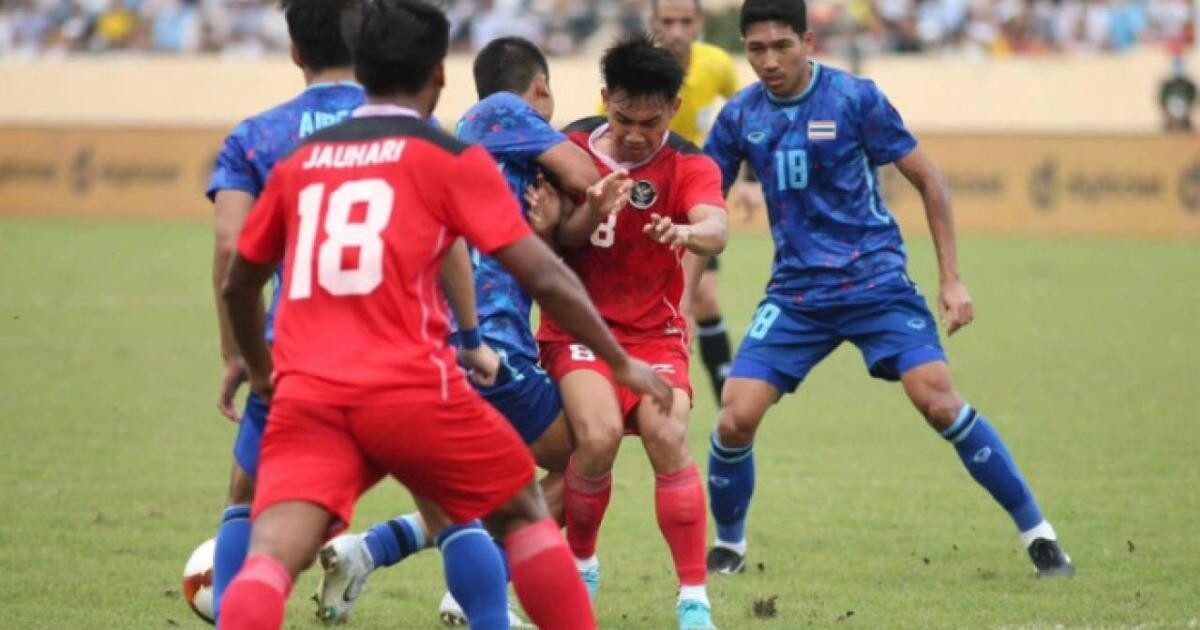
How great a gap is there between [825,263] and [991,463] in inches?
39.5

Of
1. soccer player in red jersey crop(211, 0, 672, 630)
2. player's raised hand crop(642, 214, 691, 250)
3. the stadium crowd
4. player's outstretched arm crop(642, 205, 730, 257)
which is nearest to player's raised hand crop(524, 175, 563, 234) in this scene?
player's outstretched arm crop(642, 205, 730, 257)

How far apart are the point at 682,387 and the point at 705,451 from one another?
4.48m

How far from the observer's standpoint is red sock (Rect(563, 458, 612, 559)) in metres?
7.01

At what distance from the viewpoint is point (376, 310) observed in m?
4.91

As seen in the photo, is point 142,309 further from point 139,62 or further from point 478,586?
point 139,62

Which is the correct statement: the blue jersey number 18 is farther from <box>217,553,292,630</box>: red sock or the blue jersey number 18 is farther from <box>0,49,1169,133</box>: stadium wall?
<box>0,49,1169,133</box>: stadium wall

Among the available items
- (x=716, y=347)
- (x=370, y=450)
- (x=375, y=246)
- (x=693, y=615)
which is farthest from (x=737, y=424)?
(x=716, y=347)

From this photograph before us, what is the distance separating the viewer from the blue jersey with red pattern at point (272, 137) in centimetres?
595

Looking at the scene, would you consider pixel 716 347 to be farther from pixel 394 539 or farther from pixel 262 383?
pixel 262 383

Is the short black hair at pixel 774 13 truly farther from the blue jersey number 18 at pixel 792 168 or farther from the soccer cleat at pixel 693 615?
the soccer cleat at pixel 693 615

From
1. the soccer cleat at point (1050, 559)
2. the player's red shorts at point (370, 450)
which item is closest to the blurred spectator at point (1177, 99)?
the soccer cleat at point (1050, 559)

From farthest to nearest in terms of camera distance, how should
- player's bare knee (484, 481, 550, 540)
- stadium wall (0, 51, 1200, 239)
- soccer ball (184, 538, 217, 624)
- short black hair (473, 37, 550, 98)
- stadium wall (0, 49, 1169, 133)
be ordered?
1. stadium wall (0, 49, 1169, 133)
2. stadium wall (0, 51, 1200, 239)
3. short black hair (473, 37, 550, 98)
4. soccer ball (184, 538, 217, 624)
5. player's bare knee (484, 481, 550, 540)

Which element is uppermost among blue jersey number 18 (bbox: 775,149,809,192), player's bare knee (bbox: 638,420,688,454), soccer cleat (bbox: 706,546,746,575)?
blue jersey number 18 (bbox: 775,149,809,192)

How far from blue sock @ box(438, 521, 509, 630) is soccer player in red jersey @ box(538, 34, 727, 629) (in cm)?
101
